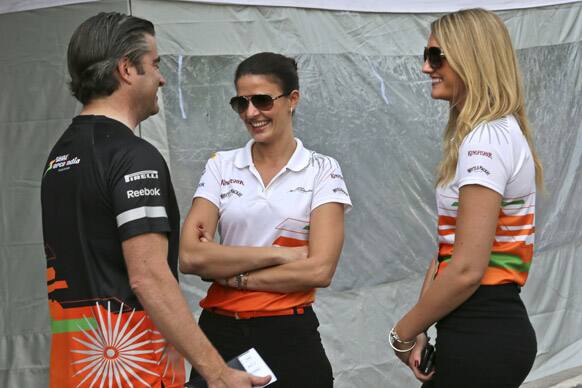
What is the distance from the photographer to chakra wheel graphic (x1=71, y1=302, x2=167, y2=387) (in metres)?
2.60

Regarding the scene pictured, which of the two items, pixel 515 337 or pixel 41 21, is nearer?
pixel 515 337

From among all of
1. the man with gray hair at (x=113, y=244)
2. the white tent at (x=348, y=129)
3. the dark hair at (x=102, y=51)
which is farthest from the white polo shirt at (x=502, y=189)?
the white tent at (x=348, y=129)

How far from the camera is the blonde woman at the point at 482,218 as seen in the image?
2885mm

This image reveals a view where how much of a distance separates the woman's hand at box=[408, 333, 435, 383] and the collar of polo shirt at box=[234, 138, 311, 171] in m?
0.78

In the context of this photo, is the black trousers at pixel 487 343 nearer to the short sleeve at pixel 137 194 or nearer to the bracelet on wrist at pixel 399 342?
the bracelet on wrist at pixel 399 342

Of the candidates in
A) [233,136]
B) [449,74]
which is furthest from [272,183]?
[233,136]

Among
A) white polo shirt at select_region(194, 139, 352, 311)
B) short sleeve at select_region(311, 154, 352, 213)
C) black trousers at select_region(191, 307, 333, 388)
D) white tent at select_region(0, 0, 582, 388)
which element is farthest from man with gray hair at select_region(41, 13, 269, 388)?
white tent at select_region(0, 0, 582, 388)

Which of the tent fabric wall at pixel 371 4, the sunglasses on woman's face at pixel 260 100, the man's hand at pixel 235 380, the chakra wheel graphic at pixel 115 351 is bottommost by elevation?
the man's hand at pixel 235 380

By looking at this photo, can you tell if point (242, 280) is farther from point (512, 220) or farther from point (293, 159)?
point (512, 220)

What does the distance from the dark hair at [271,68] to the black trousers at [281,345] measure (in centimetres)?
89

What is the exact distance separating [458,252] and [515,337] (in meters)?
0.34

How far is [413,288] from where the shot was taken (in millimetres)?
5746

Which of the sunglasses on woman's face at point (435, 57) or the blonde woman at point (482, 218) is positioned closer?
the blonde woman at point (482, 218)

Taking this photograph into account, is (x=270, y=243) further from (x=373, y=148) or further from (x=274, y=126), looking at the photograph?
(x=373, y=148)
